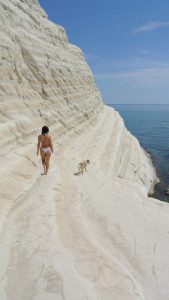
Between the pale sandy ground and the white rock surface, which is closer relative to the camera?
the pale sandy ground

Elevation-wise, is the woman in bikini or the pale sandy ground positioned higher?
the woman in bikini

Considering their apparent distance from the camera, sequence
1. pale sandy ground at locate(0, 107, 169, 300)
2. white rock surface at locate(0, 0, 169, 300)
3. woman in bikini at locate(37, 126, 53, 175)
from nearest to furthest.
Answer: pale sandy ground at locate(0, 107, 169, 300) < white rock surface at locate(0, 0, 169, 300) < woman in bikini at locate(37, 126, 53, 175)

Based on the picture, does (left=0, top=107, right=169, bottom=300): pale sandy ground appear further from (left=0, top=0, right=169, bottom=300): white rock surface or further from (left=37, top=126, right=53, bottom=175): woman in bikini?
(left=37, top=126, right=53, bottom=175): woman in bikini

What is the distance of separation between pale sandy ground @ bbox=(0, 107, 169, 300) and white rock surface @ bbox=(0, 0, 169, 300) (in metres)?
0.01

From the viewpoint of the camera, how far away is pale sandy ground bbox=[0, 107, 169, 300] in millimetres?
4344

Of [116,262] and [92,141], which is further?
[92,141]

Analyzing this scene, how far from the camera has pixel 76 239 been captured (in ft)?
18.5

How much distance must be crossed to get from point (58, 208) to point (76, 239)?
143 centimetres

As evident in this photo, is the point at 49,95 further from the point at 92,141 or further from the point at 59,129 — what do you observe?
the point at 92,141

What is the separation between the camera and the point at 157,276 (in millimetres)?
4805

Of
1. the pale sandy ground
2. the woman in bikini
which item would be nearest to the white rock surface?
the pale sandy ground

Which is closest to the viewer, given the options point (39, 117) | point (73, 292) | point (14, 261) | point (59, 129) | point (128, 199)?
point (73, 292)

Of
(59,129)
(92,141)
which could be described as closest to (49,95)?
(59,129)

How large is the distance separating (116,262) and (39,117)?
903cm
